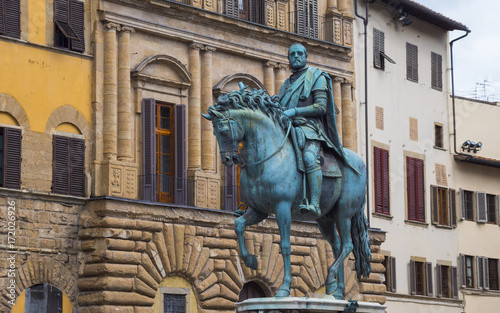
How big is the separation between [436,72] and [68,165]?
1646cm

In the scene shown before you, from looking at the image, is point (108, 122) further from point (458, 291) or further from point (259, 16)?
point (458, 291)

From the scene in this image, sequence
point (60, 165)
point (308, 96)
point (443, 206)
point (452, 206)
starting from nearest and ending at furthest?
point (308, 96)
point (60, 165)
point (443, 206)
point (452, 206)

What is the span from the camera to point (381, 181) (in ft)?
118

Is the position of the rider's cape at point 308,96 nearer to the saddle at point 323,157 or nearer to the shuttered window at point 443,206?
the saddle at point 323,157

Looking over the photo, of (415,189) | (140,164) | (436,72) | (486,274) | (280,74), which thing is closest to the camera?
(140,164)

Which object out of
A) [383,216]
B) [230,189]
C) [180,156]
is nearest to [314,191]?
[180,156]

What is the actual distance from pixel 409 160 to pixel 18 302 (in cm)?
1564

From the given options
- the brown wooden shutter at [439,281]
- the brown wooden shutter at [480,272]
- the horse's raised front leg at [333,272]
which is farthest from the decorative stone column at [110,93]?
the brown wooden shutter at [480,272]

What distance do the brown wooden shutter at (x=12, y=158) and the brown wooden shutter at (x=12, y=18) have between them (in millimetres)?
2134

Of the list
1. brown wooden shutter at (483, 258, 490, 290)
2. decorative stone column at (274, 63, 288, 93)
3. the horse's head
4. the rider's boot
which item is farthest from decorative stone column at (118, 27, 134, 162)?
brown wooden shutter at (483, 258, 490, 290)

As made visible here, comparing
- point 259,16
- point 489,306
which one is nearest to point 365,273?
point 259,16

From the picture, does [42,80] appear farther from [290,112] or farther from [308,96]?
[290,112]

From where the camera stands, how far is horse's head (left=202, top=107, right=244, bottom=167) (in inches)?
527

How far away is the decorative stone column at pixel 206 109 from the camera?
99.4ft
